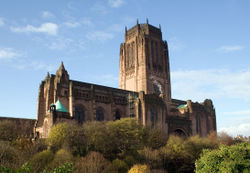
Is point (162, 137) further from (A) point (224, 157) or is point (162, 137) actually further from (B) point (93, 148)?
(A) point (224, 157)

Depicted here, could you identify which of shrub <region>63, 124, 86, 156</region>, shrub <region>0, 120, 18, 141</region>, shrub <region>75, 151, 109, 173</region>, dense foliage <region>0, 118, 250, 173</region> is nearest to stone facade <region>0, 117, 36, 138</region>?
shrub <region>0, 120, 18, 141</region>

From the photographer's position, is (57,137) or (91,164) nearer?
(91,164)

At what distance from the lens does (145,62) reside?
259 feet

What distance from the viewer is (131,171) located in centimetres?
3584

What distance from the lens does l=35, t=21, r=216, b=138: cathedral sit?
5700 centimetres

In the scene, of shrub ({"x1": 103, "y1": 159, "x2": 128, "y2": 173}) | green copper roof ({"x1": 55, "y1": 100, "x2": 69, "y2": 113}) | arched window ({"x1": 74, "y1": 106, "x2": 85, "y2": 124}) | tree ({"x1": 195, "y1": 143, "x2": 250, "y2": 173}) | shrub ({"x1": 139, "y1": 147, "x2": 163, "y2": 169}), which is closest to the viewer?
tree ({"x1": 195, "y1": 143, "x2": 250, "y2": 173})

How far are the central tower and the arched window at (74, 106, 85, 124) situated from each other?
23.9 meters

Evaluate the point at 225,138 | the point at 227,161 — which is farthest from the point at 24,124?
the point at 225,138

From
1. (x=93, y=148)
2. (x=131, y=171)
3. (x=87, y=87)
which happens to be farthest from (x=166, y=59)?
(x=131, y=171)

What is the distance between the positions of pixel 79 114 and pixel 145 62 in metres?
28.8

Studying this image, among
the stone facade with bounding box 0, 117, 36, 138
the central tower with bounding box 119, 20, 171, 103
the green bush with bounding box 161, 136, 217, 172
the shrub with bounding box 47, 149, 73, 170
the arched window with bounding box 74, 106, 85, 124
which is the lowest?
the green bush with bounding box 161, 136, 217, 172

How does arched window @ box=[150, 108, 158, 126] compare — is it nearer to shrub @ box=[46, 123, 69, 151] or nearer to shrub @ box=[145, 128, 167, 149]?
shrub @ box=[145, 128, 167, 149]

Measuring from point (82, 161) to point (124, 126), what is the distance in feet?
51.2

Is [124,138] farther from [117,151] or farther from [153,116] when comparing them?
[153,116]
